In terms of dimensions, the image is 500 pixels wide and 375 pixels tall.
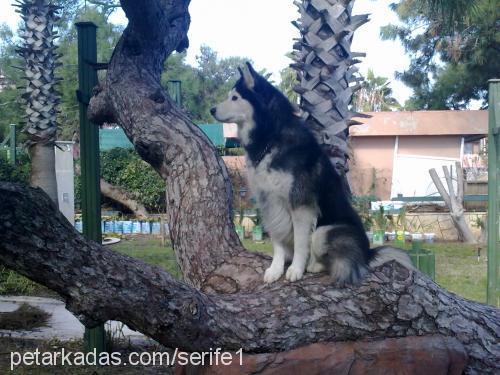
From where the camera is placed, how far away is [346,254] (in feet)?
11.2

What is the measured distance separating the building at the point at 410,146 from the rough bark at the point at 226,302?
14.1 m

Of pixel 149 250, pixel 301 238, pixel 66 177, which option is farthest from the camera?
pixel 66 177

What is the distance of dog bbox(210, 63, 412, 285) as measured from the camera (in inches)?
137

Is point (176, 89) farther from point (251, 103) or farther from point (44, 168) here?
point (44, 168)

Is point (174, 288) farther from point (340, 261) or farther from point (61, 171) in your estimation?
point (61, 171)

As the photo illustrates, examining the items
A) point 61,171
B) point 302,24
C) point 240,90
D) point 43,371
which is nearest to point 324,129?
point 302,24

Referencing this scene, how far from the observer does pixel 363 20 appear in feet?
16.7

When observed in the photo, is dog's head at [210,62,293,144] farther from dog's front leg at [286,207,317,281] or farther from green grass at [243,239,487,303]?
green grass at [243,239,487,303]

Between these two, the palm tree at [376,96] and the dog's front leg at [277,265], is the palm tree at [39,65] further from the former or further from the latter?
the palm tree at [376,96]

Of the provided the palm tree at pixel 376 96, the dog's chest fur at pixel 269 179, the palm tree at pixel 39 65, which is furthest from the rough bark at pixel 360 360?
the palm tree at pixel 376 96

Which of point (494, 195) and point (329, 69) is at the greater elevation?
point (329, 69)

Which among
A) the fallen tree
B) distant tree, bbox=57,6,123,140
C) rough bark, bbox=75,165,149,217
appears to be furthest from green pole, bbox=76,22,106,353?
distant tree, bbox=57,6,123,140

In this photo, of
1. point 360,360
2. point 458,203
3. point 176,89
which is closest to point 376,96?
point 458,203

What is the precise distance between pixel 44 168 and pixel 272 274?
6474 mm
